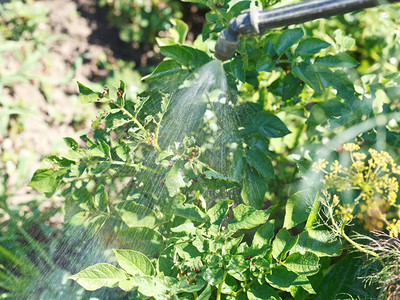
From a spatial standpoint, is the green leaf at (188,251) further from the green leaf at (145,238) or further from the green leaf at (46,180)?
the green leaf at (46,180)

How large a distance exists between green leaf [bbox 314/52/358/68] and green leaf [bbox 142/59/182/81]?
40cm

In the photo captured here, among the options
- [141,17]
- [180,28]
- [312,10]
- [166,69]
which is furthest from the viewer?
[141,17]

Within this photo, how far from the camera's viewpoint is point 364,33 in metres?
2.12

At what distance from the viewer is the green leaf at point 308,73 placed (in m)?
1.18

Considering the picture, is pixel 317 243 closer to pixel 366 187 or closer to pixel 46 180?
pixel 366 187

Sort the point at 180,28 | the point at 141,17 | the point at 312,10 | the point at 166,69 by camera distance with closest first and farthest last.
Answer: the point at 312,10, the point at 166,69, the point at 180,28, the point at 141,17

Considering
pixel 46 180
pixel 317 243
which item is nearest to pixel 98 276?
pixel 46 180

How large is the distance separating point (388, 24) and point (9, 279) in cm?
181

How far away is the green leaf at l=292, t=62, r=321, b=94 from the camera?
1178 millimetres

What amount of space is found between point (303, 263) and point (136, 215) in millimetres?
421

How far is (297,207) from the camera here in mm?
1070

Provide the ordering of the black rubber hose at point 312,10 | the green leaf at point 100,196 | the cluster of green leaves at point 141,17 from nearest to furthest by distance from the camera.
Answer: the black rubber hose at point 312,10, the green leaf at point 100,196, the cluster of green leaves at point 141,17

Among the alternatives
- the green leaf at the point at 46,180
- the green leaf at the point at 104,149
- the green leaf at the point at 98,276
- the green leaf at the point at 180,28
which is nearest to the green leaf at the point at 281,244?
the green leaf at the point at 98,276

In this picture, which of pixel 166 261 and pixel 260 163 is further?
pixel 260 163
